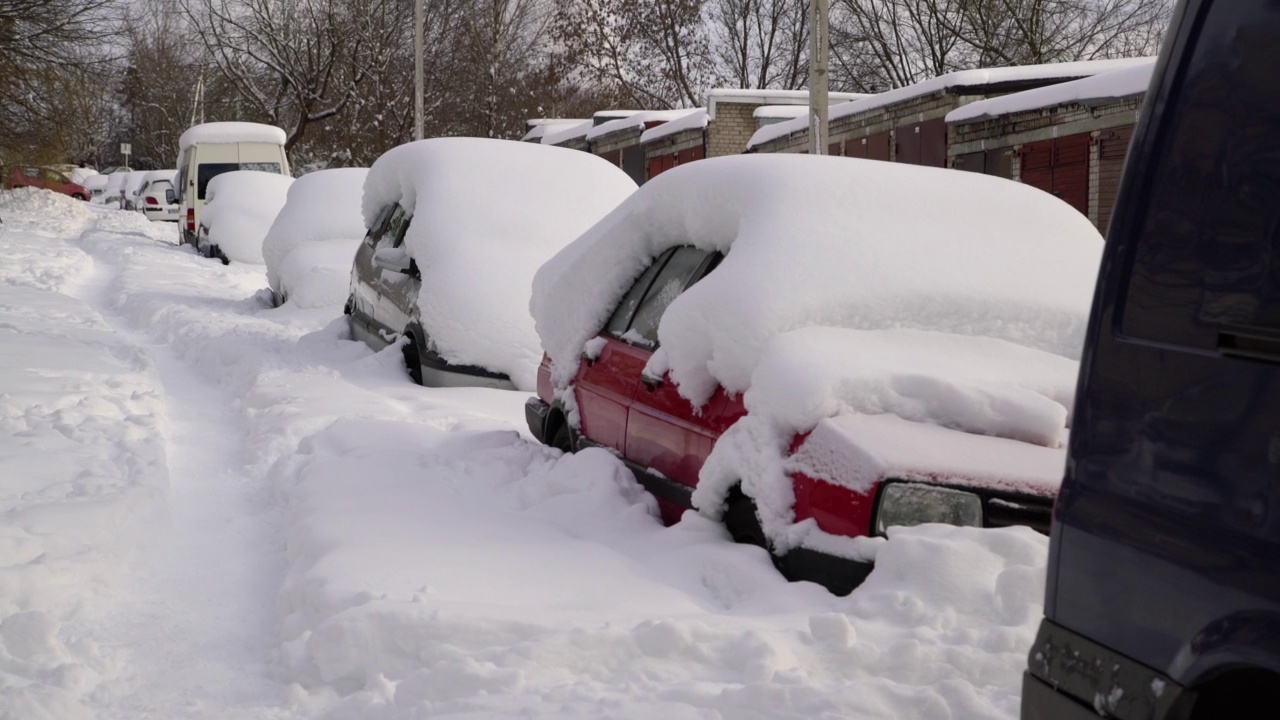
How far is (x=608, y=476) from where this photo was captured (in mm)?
5836

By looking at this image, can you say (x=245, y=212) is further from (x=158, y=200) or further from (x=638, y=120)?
(x=158, y=200)

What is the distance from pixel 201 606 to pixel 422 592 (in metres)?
1.03

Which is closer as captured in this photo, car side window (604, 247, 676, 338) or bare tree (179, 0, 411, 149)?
car side window (604, 247, 676, 338)

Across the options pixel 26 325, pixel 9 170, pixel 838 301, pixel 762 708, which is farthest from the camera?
pixel 9 170

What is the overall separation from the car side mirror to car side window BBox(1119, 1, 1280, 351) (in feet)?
26.4

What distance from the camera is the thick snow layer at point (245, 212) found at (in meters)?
23.0

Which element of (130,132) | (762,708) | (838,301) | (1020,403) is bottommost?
(762,708)

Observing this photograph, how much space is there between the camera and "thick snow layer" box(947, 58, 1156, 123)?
16.9 m

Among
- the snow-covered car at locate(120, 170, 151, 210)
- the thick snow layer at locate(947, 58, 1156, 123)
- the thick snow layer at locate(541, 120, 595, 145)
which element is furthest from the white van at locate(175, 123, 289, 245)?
the snow-covered car at locate(120, 170, 151, 210)

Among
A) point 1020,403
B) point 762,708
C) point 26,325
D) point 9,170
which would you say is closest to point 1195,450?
point 762,708

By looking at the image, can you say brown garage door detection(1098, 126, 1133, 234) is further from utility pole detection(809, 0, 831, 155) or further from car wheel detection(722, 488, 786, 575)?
car wheel detection(722, 488, 786, 575)

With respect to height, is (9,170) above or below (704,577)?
above

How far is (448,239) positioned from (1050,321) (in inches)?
219

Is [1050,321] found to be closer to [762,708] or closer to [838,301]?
[838,301]
